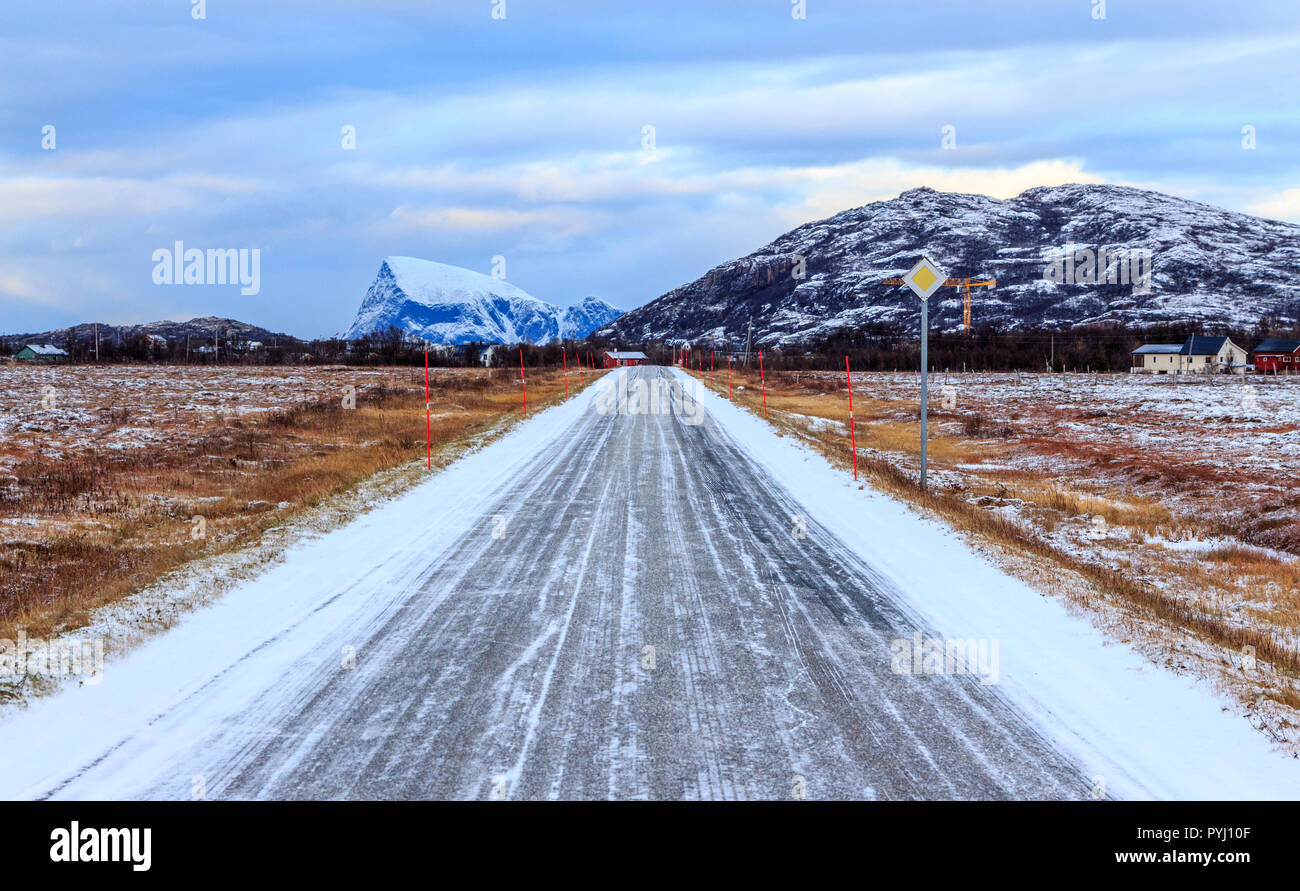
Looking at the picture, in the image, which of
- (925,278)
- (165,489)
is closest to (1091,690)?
(925,278)

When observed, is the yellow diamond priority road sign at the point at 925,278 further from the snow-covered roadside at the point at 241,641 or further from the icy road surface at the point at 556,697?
the snow-covered roadside at the point at 241,641

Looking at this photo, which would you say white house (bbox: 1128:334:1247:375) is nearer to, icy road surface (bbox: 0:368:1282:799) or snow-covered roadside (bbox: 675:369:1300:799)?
snow-covered roadside (bbox: 675:369:1300:799)

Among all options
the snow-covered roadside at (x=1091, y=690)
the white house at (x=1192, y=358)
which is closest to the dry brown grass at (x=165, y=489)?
the snow-covered roadside at (x=1091, y=690)

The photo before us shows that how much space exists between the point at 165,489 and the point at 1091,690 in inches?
654

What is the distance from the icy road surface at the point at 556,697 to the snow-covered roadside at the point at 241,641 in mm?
25

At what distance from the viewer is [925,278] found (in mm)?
13992

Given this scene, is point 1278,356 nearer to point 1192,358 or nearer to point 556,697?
point 1192,358

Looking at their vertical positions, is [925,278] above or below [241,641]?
above

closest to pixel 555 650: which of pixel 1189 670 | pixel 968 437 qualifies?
pixel 1189 670

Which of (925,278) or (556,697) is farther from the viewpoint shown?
(925,278)

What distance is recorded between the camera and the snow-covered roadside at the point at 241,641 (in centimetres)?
505

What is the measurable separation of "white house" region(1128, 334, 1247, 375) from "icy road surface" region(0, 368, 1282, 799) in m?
114

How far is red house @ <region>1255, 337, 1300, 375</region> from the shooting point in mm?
102562
